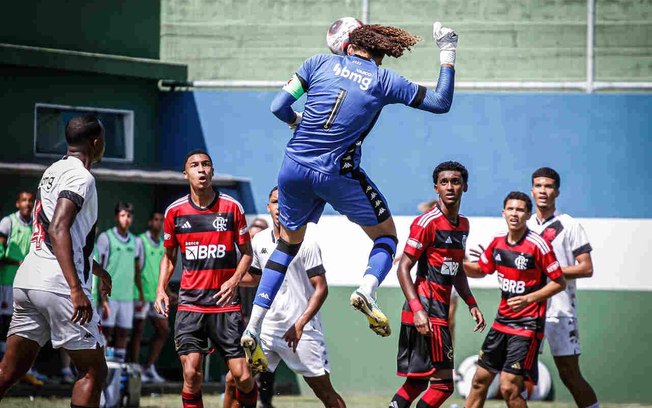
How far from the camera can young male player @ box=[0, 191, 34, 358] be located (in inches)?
698

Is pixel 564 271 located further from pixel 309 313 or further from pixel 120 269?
pixel 120 269

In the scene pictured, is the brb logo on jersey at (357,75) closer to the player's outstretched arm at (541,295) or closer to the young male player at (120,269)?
the player's outstretched arm at (541,295)

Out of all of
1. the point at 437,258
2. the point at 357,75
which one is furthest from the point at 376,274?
the point at 437,258

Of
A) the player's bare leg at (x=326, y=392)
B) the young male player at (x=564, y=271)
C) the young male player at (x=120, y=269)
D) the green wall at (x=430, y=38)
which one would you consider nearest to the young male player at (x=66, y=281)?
the player's bare leg at (x=326, y=392)

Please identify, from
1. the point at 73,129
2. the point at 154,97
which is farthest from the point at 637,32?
the point at 73,129

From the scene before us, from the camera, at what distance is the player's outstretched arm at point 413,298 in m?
11.5

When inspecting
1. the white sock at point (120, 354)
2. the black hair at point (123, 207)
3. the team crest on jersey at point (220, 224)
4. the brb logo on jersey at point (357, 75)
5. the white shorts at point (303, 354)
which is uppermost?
the brb logo on jersey at point (357, 75)

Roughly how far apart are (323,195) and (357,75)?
895mm

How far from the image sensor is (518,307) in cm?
1258

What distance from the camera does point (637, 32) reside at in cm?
1805

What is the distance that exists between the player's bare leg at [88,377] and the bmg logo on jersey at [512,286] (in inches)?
181

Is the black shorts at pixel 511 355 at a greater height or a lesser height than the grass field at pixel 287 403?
greater

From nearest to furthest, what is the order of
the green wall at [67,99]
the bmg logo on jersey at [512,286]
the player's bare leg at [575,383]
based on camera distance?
the bmg logo on jersey at [512,286], the player's bare leg at [575,383], the green wall at [67,99]

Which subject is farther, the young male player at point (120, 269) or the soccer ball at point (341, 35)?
the young male player at point (120, 269)
